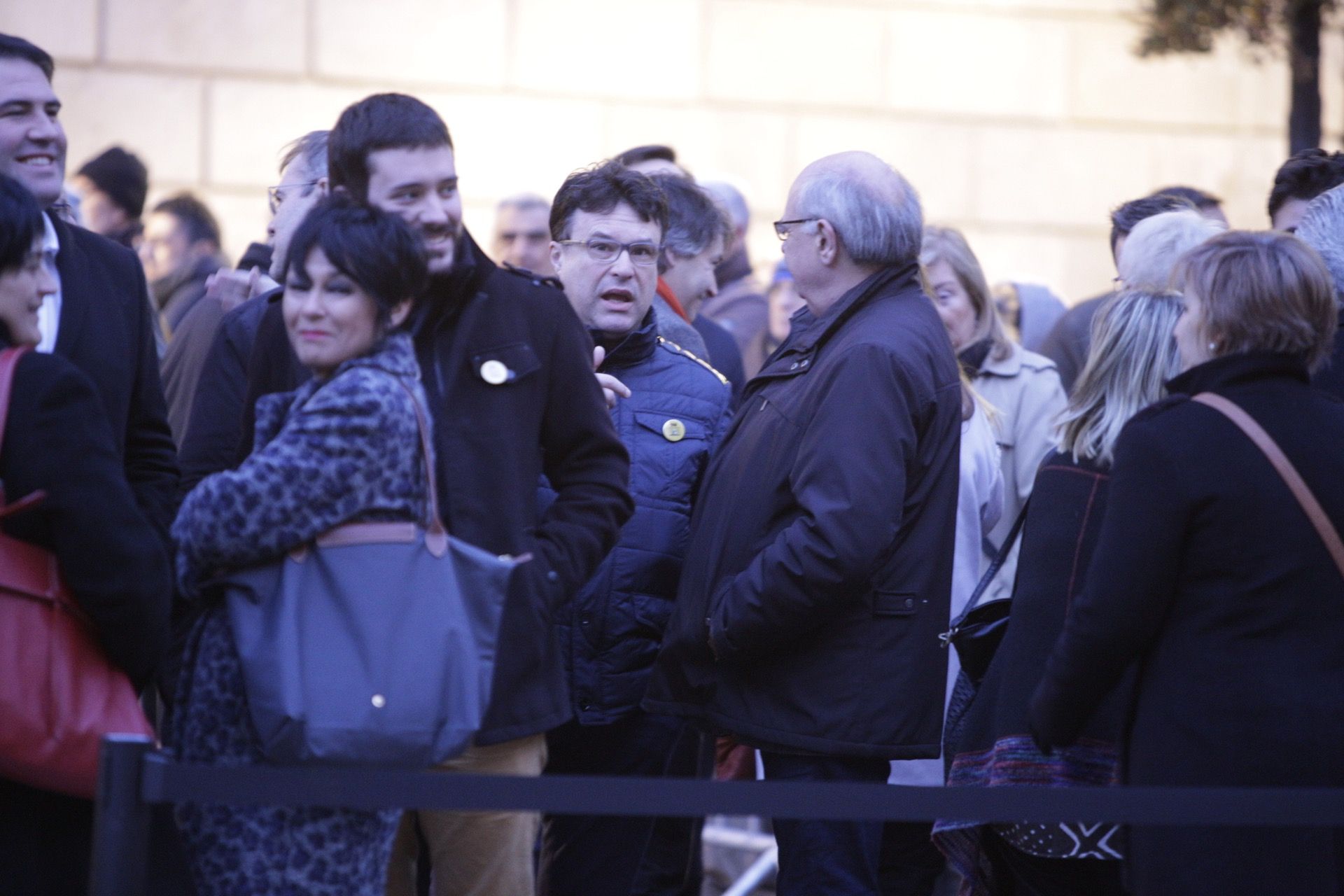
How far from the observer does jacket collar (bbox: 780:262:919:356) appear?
3859 millimetres

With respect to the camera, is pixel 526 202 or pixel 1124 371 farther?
pixel 526 202

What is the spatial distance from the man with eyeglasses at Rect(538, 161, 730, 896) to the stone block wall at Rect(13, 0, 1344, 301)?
14.7 ft

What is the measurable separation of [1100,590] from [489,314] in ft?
4.09

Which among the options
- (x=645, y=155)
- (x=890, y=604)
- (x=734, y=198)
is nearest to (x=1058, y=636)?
(x=890, y=604)

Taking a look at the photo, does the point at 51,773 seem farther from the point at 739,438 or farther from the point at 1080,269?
the point at 1080,269

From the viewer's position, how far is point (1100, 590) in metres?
3.11

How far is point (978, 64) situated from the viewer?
9219 millimetres

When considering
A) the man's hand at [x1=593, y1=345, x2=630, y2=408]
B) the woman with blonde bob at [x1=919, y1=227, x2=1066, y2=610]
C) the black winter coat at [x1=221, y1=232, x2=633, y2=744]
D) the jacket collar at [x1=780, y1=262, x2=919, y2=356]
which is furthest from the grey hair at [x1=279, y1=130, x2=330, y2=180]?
the woman with blonde bob at [x1=919, y1=227, x2=1066, y2=610]

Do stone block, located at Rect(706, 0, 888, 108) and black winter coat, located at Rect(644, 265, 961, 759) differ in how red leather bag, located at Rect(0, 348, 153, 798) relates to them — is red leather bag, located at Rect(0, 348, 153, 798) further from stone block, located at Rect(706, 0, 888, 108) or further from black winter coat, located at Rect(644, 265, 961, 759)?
stone block, located at Rect(706, 0, 888, 108)

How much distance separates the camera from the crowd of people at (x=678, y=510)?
2.72m

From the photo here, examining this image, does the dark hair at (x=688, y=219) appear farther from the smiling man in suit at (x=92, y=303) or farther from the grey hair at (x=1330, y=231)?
the smiling man in suit at (x=92, y=303)

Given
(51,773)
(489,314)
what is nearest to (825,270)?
(489,314)

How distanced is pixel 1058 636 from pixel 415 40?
20.4 feet

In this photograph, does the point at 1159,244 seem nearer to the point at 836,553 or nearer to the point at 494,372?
the point at 836,553
